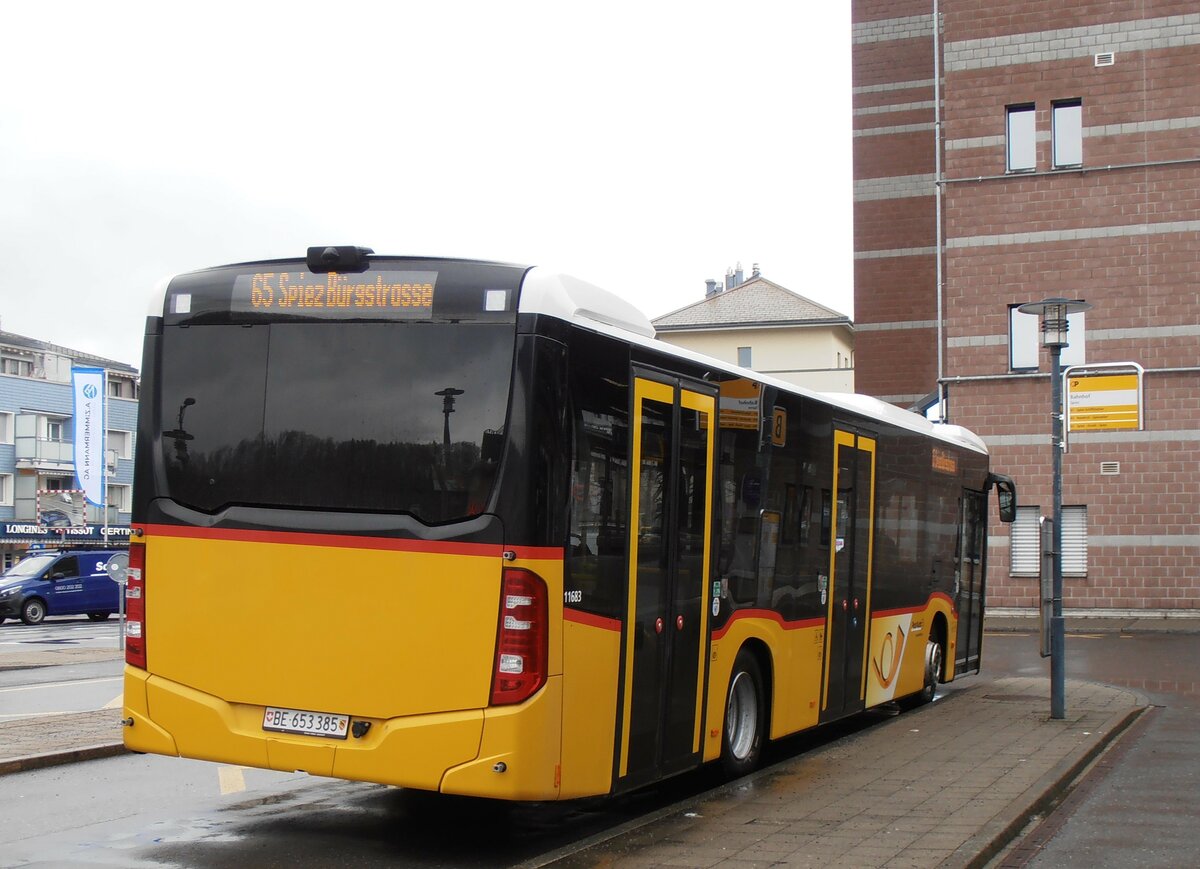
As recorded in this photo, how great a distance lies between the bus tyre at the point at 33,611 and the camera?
120 feet

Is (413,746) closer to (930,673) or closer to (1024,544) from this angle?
(930,673)

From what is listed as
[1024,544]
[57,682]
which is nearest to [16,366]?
[1024,544]

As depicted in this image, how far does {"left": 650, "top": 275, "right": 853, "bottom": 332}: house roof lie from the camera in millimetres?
86750

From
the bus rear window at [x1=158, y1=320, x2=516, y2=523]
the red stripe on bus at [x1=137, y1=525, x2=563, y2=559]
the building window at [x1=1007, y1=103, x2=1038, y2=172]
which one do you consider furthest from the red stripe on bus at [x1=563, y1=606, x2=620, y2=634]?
the building window at [x1=1007, y1=103, x2=1038, y2=172]

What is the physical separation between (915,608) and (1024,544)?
22688mm

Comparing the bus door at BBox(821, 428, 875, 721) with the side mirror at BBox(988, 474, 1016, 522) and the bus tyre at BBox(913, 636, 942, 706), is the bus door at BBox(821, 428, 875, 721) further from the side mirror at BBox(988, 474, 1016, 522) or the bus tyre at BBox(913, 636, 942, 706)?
the side mirror at BBox(988, 474, 1016, 522)

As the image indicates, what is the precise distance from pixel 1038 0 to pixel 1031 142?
11.8 feet

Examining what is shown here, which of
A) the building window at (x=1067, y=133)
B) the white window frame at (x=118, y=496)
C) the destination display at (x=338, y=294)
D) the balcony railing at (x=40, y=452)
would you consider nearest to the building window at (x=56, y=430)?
the balcony railing at (x=40, y=452)

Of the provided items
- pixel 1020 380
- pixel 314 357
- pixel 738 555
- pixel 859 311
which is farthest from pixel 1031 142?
pixel 314 357

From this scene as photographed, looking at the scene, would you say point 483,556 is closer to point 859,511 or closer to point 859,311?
point 859,511

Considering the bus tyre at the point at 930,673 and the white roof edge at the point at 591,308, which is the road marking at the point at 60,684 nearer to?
the bus tyre at the point at 930,673

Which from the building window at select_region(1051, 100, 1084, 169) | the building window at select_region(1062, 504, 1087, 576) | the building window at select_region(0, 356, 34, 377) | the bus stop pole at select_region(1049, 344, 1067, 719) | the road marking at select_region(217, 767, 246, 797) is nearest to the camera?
the road marking at select_region(217, 767, 246, 797)

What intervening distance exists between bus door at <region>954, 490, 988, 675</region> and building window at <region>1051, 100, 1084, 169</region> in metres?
20.9

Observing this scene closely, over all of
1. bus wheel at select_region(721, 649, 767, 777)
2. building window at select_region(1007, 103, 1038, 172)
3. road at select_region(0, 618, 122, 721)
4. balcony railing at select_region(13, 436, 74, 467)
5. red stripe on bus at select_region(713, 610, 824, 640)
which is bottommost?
road at select_region(0, 618, 122, 721)
